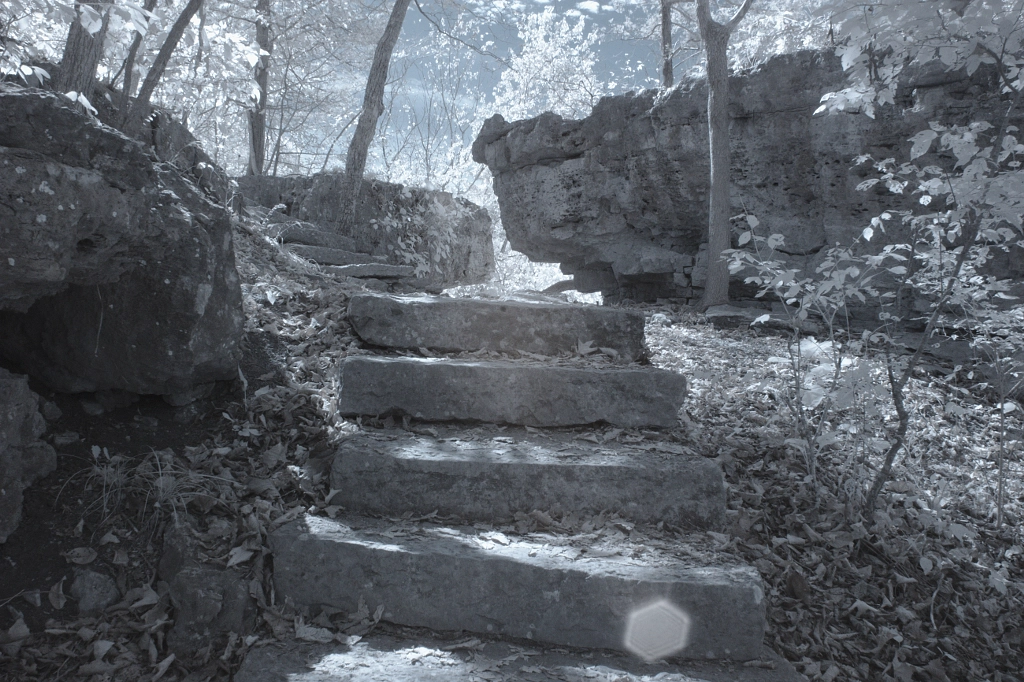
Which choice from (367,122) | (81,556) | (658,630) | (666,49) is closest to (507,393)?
(658,630)

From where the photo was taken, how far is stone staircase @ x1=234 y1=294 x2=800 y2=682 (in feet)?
6.64

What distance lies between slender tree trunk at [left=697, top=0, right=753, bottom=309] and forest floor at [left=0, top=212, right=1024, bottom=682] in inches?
106

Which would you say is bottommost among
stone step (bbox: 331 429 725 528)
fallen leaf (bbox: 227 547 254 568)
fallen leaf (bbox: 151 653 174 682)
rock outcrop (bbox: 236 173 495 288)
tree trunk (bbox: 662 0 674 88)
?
fallen leaf (bbox: 151 653 174 682)

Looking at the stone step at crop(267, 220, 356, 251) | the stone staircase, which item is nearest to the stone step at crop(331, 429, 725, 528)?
the stone staircase

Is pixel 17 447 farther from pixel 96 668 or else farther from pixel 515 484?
pixel 515 484

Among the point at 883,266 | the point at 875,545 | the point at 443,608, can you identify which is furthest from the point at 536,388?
the point at 883,266

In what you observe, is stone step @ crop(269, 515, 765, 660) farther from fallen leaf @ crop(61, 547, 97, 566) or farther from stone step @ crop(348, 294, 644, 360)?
stone step @ crop(348, 294, 644, 360)

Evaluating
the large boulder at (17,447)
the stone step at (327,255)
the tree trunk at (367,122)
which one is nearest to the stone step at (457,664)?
the large boulder at (17,447)

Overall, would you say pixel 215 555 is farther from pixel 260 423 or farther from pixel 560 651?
pixel 560 651

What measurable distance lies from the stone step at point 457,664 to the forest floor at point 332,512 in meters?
0.11

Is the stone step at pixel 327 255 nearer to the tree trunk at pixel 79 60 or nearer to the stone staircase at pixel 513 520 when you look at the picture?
the tree trunk at pixel 79 60

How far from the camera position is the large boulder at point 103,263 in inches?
75.8

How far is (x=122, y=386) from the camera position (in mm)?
2520

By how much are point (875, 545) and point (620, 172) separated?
17.0ft
